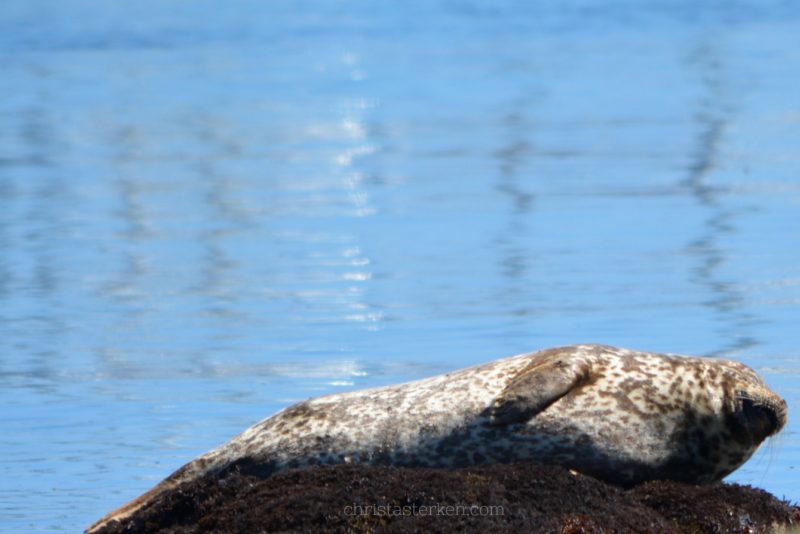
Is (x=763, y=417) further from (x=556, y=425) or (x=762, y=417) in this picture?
(x=556, y=425)

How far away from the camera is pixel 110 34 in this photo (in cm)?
3541

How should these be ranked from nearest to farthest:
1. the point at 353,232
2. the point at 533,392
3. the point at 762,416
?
the point at 533,392 → the point at 762,416 → the point at 353,232

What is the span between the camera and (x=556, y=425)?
23.2 ft

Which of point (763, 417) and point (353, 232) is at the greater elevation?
point (763, 417)

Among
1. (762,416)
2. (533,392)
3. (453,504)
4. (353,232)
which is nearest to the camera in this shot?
(453,504)

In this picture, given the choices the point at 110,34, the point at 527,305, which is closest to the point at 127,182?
the point at 527,305

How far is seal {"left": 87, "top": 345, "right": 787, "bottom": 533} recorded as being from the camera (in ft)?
23.1

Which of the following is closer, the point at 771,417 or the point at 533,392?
the point at 533,392

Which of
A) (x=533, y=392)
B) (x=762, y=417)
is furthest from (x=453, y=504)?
(x=762, y=417)

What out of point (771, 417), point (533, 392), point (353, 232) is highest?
point (533, 392)

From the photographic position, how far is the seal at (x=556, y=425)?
7043 millimetres

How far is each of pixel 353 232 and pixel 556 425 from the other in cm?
787

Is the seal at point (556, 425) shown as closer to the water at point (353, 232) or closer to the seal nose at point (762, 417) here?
the seal nose at point (762, 417)

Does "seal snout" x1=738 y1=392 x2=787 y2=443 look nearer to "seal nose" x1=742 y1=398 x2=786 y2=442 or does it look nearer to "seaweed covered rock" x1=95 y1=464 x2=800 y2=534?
"seal nose" x1=742 y1=398 x2=786 y2=442
